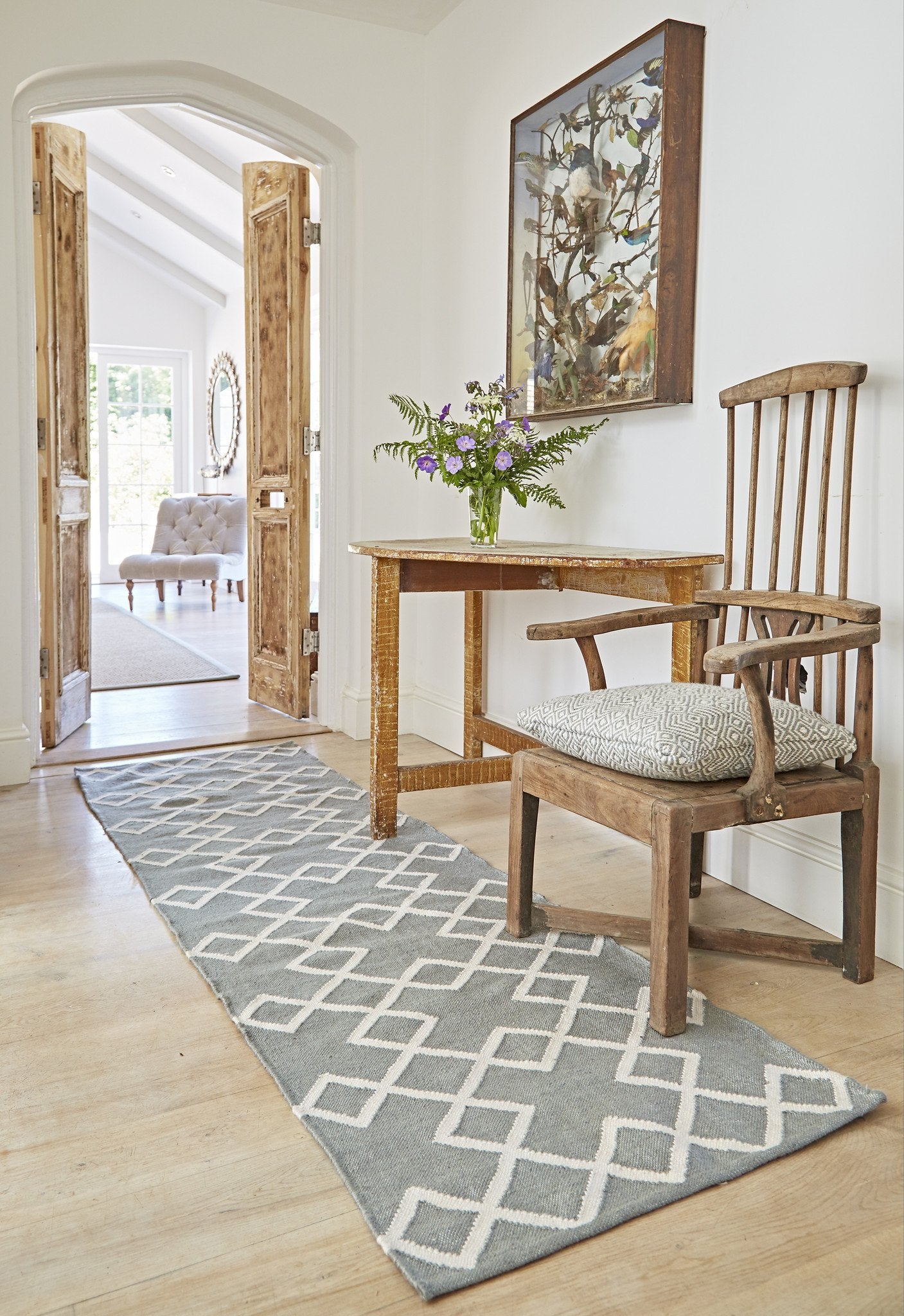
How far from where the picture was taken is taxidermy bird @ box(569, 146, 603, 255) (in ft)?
9.57

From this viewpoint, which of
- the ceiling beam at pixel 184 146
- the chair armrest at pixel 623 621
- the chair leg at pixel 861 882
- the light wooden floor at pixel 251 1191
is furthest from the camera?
the ceiling beam at pixel 184 146

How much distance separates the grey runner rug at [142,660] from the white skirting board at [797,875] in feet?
10.3

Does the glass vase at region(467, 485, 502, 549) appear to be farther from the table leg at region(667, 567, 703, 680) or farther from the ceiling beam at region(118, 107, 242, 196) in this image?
the ceiling beam at region(118, 107, 242, 196)

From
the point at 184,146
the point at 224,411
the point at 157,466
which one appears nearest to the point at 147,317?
the point at 224,411

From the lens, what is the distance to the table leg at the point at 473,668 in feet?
11.1

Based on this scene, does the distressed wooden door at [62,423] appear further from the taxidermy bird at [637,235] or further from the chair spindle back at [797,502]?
the chair spindle back at [797,502]

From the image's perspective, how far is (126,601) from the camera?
828cm

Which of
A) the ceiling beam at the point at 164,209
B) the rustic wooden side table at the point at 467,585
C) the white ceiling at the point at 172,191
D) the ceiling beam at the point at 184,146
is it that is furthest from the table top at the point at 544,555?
the ceiling beam at the point at 164,209

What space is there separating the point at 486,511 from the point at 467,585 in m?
0.24

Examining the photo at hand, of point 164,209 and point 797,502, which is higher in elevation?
point 164,209

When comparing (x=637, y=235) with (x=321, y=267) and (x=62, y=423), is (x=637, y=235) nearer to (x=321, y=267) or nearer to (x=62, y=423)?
(x=321, y=267)

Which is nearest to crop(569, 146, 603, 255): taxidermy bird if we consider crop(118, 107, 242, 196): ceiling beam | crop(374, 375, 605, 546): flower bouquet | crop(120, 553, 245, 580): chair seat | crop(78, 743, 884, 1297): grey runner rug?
crop(374, 375, 605, 546): flower bouquet

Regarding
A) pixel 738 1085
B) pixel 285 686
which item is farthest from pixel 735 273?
pixel 285 686

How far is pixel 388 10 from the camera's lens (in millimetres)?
3742
